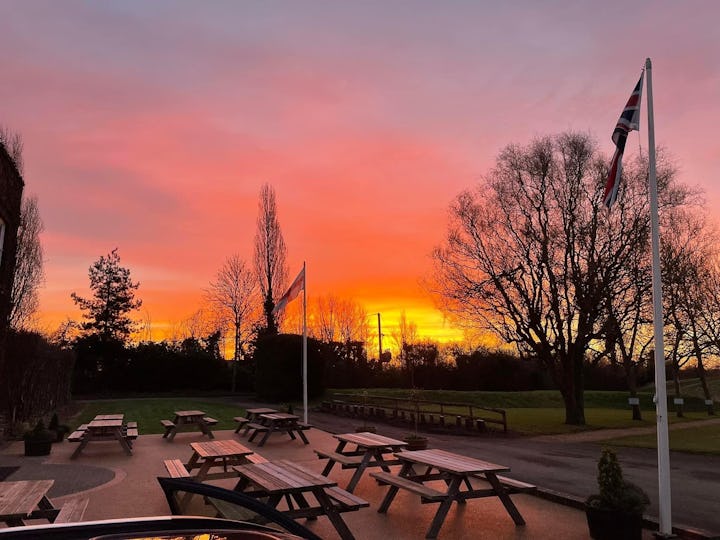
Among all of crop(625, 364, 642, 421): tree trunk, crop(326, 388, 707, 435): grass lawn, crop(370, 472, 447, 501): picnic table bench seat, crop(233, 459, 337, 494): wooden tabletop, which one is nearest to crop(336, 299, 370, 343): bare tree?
crop(326, 388, 707, 435): grass lawn

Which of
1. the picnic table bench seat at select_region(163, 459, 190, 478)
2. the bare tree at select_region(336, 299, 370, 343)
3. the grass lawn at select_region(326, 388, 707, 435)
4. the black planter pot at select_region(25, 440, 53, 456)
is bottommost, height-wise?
the grass lawn at select_region(326, 388, 707, 435)

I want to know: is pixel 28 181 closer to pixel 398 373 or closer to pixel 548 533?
pixel 398 373

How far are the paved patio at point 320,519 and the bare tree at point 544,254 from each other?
11.0 meters

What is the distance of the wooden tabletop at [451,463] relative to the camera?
19.3ft

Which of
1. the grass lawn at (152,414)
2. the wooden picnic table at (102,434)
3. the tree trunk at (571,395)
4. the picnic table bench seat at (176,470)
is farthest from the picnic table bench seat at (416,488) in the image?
the tree trunk at (571,395)

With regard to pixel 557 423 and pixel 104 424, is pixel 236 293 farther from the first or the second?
pixel 104 424

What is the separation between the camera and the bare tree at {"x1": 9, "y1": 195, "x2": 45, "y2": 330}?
26281mm

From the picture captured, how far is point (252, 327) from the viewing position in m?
41.5

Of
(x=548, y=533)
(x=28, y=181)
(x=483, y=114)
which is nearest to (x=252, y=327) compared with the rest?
(x=28, y=181)

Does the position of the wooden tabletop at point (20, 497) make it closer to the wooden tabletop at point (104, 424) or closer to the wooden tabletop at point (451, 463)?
the wooden tabletop at point (451, 463)

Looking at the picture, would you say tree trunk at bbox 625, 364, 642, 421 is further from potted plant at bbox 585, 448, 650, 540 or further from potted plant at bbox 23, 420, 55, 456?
potted plant at bbox 23, 420, 55, 456

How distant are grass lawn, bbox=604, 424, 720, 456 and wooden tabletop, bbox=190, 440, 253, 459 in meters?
11.8

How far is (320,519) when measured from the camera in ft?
21.9

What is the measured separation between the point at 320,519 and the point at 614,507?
3.43m
